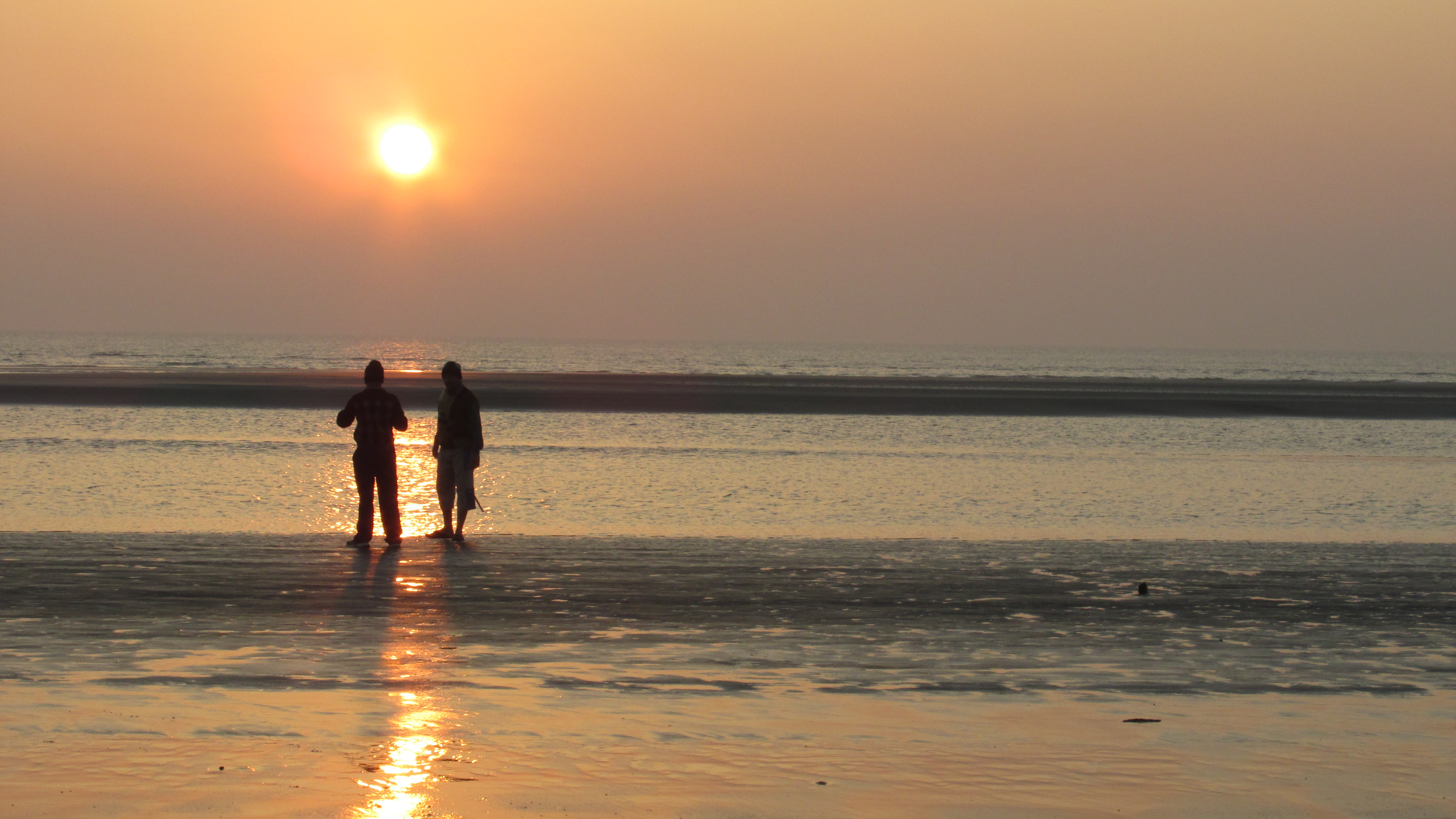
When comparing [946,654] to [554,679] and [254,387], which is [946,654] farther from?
[254,387]

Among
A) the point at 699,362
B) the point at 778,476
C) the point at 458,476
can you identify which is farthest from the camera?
the point at 699,362

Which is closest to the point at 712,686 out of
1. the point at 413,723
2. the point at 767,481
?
the point at 413,723

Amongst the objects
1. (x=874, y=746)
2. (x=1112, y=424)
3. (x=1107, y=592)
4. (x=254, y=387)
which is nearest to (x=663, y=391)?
(x=254, y=387)

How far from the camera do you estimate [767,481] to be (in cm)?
2059

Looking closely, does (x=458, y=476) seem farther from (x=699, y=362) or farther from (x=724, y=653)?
(x=699, y=362)

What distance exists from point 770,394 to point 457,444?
141 ft

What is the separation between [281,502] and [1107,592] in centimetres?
1072

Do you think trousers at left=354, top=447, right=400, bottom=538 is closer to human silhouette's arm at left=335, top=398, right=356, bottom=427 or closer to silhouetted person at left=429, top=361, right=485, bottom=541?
human silhouette's arm at left=335, top=398, right=356, bottom=427

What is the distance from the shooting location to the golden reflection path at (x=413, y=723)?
5047mm

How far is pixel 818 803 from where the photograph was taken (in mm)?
5133

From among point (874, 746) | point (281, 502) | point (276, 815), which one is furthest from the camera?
point (281, 502)

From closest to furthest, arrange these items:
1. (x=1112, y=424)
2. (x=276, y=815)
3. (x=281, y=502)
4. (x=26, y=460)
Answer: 1. (x=276, y=815)
2. (x=281, y=502)
3. (x=26, y=460)
4. (x=1112, y=424)

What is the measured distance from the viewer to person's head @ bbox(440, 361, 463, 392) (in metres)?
12.5

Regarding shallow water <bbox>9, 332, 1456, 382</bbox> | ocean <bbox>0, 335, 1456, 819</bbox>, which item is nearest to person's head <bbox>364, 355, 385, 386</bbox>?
ocean <bbox>0, 335, 1456, 819</bbox>
